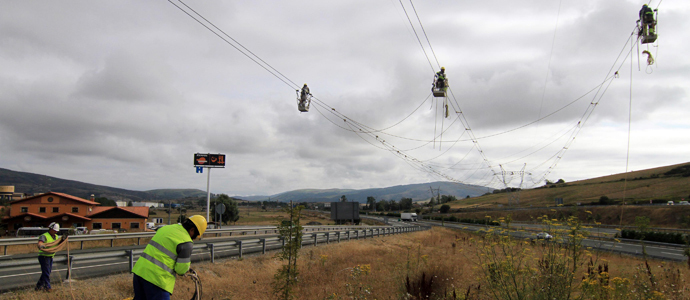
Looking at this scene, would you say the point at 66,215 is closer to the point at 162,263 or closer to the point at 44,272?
the point at 44,272

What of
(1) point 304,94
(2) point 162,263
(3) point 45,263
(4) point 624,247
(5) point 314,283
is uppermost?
(1) point 304,94

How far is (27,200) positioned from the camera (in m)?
63.8

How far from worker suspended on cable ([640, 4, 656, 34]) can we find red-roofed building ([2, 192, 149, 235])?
68.8 meters

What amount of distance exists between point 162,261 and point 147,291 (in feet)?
1.55

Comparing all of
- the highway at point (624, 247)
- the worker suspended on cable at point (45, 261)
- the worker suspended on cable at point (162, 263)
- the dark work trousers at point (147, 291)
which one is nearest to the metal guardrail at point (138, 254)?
the worker suspended on cable at point (45, 261)

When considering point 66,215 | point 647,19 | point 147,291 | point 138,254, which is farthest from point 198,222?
point 66,215

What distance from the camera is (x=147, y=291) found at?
495 centimetres

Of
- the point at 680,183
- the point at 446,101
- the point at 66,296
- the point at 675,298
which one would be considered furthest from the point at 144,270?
the point at 680,183

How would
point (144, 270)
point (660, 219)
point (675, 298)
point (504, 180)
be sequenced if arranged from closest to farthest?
point (144, 270)
point (675, 298)
point (504, 180)
point (660, 219)

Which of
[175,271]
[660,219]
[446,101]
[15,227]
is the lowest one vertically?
[15,227]

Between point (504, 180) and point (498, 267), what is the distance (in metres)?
28.4

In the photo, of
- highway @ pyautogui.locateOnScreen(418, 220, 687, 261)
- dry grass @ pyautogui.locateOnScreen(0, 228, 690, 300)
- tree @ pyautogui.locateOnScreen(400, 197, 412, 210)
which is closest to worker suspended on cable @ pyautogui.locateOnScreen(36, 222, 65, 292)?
dry grass @ pyautogui.locateOnScreen(0, 228, 690, 300)

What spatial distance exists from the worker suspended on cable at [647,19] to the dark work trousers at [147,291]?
11.9 metres

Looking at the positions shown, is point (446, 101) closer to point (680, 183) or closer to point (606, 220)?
point (606, 220)
